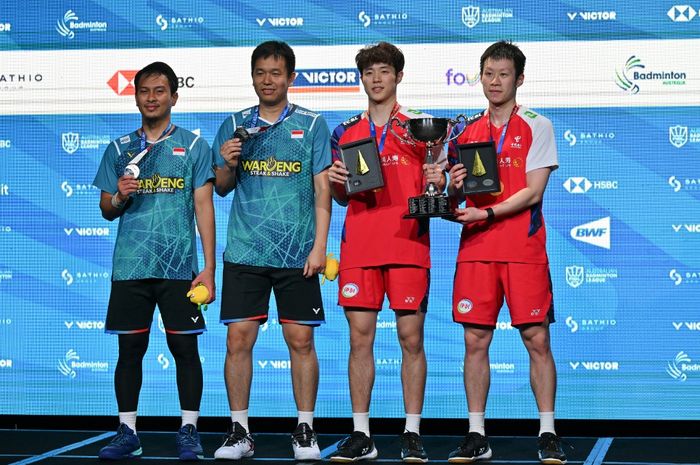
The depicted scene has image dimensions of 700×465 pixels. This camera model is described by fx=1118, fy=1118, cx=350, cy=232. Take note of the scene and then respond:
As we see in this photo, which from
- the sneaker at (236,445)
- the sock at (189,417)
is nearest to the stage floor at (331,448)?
the sneaker at (236,445)

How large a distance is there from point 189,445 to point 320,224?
102 centimetres

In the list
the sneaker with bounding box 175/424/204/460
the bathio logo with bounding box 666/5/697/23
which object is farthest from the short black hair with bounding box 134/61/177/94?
the bathio logo with bounding box 666/5/697/23

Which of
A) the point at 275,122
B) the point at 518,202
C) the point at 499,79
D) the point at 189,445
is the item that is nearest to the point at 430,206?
the point at 518,202

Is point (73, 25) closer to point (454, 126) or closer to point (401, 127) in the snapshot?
point (401, 127)

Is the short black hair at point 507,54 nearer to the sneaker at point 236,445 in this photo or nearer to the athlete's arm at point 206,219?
the athlete's arm at point 206,219

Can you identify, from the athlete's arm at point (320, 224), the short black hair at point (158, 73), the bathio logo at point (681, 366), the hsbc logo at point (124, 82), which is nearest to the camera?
the athlete's arm at point (320, 224)

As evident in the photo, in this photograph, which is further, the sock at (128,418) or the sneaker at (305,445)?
the sock at (128,418)

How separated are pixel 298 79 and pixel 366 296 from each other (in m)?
1.62

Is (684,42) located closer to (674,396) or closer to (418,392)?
(674,396)

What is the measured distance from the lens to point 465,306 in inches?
172

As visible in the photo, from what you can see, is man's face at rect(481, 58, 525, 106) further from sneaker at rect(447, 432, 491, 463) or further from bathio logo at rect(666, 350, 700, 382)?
bathio logo at rect(666, 350, 700, 382)

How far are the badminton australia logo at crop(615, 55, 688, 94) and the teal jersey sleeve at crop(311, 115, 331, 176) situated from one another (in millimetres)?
1699

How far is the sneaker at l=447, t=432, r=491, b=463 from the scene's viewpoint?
435 cm

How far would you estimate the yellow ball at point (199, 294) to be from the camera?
4.50 meters
